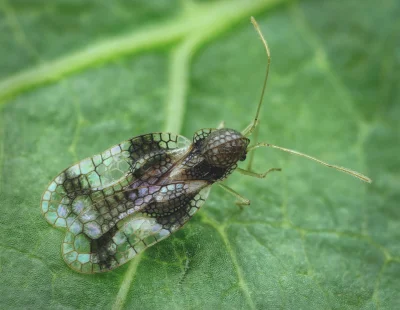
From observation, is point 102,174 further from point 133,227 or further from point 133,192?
point 133,227

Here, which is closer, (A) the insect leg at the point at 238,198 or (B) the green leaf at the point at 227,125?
(B) the green leaf at the point at 227,125

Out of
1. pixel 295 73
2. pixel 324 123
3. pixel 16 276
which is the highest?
pixel 295 73

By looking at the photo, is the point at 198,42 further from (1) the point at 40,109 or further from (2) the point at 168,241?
(2) the point at 168,241

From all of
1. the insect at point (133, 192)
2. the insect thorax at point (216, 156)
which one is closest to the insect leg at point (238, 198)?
the insect at point (133, 192)

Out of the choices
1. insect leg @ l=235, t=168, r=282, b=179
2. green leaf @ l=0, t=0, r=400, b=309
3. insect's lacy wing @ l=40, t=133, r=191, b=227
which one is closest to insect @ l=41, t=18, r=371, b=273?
insect's lacy wing @ l=40, t=133, r=191, b=227

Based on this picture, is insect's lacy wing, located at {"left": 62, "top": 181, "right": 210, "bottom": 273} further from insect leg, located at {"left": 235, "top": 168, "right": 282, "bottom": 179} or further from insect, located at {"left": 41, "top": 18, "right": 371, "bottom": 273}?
insect leg, located at {"left": 235, "top": 168, "right": 282, "bottom": 179}

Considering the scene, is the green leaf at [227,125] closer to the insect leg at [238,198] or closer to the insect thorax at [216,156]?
the insect leg at [238,198]

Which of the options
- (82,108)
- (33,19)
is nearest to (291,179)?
(82,108)

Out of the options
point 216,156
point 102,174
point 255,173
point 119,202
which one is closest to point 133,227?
point 119,202
